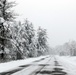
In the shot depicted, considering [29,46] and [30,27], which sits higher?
[30,27]

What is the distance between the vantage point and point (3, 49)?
25078 mm

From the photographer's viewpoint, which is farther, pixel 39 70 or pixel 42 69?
pixel 42 69

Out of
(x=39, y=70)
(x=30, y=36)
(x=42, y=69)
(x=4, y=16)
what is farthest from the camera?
(x=30, y=36)

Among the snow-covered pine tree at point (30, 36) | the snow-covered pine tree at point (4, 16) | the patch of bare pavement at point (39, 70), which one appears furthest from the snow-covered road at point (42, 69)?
the snow-covered pine tree at point (30, 36)

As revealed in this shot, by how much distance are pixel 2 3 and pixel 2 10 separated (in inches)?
40.8

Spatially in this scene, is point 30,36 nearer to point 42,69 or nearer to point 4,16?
point 4,16

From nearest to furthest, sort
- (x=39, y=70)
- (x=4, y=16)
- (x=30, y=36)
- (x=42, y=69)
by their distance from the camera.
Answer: (x=39, y=70) < (x=42, y=69) < (x=4, y=16) < (x=30, y=36)

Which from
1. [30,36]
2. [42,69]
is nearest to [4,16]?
[42,69]

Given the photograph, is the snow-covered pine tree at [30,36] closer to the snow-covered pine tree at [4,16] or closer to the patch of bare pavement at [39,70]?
the snow-covered pine tree at [4,16]

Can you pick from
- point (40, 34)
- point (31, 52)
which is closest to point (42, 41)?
point (40, 34)

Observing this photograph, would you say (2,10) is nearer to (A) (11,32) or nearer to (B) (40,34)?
(A) (11,32)

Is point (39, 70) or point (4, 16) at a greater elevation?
point (4, 16)

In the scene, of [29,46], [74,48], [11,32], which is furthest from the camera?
[74,48]

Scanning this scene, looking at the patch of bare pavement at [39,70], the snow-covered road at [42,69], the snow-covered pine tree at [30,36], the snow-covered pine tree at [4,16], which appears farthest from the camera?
the snow-covered pine tree at [30,36]
